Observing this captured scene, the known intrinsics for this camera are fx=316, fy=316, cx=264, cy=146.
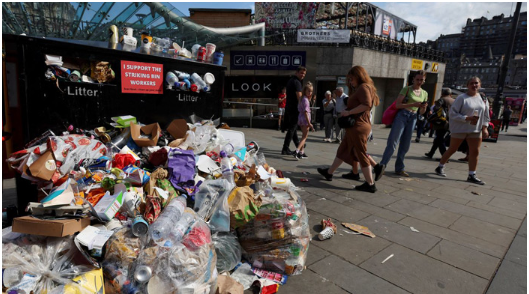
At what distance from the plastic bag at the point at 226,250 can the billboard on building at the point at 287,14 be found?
50.5 ft

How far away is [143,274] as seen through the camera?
70.1 inches

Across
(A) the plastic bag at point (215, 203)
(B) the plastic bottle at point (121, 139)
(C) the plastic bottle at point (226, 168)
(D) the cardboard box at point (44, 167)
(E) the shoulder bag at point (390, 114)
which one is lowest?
(A) the plastic bag at point (215, 203)

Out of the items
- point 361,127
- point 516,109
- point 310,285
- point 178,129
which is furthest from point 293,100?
point 516,109

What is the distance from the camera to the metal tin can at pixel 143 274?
1.77 metres

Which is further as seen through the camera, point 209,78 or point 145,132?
point 209,78

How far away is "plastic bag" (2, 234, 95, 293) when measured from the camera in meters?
1.67

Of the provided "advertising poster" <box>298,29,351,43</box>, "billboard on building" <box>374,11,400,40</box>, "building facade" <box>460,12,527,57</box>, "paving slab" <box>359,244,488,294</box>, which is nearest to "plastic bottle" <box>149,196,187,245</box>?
"paving slab" <box>359,244,488,294</box>

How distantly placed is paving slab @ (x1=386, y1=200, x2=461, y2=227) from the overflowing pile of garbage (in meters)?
1.68

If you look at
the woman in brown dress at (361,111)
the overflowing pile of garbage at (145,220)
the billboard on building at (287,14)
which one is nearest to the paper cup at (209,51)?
the overflowing pile of garbage at (145,220)

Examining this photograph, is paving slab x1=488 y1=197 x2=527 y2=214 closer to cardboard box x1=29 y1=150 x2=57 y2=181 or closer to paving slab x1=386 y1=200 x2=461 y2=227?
paving slab x1=386 y1=200 x2=461 y2=227

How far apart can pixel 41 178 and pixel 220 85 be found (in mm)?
2605

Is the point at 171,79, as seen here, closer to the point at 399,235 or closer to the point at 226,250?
the point at 226,250

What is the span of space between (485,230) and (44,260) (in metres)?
3.96

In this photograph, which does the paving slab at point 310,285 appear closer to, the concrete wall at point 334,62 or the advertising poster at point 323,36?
the concrete wall at point 334,62
